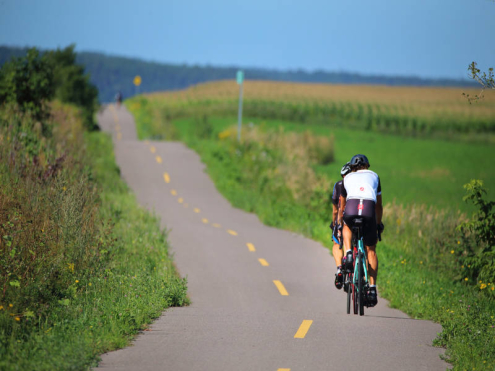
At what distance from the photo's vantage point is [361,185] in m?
10.1

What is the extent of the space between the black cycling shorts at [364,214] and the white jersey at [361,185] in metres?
0.07

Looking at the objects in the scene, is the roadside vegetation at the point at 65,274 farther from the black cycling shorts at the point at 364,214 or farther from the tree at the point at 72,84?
the tree at the point at 72,84

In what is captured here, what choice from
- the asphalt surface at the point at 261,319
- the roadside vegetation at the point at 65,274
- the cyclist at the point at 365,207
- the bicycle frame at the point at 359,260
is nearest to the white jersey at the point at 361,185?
the cyclist at the point at 365,207

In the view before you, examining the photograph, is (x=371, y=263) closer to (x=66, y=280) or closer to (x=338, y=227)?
(x=338, y=227)

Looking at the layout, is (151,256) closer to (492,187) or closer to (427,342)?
(427,342)

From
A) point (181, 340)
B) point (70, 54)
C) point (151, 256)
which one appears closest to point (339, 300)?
point (151, 256)

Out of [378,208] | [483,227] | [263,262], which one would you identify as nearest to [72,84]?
[263,262]

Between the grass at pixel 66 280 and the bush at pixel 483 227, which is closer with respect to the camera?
the grass at pixel 66 280

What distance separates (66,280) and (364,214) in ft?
16.2

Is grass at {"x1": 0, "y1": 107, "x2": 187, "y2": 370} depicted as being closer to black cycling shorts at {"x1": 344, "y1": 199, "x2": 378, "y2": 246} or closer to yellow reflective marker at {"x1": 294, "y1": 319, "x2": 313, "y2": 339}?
yellow reflective marker at {"x1": 294, "y1": 319, "x2": 313, "y2": 339}

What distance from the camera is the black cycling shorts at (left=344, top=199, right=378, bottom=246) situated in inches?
397

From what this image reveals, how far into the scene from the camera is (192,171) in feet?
127

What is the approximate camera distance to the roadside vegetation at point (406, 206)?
42.3 feet

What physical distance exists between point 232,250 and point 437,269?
5.78 metres
